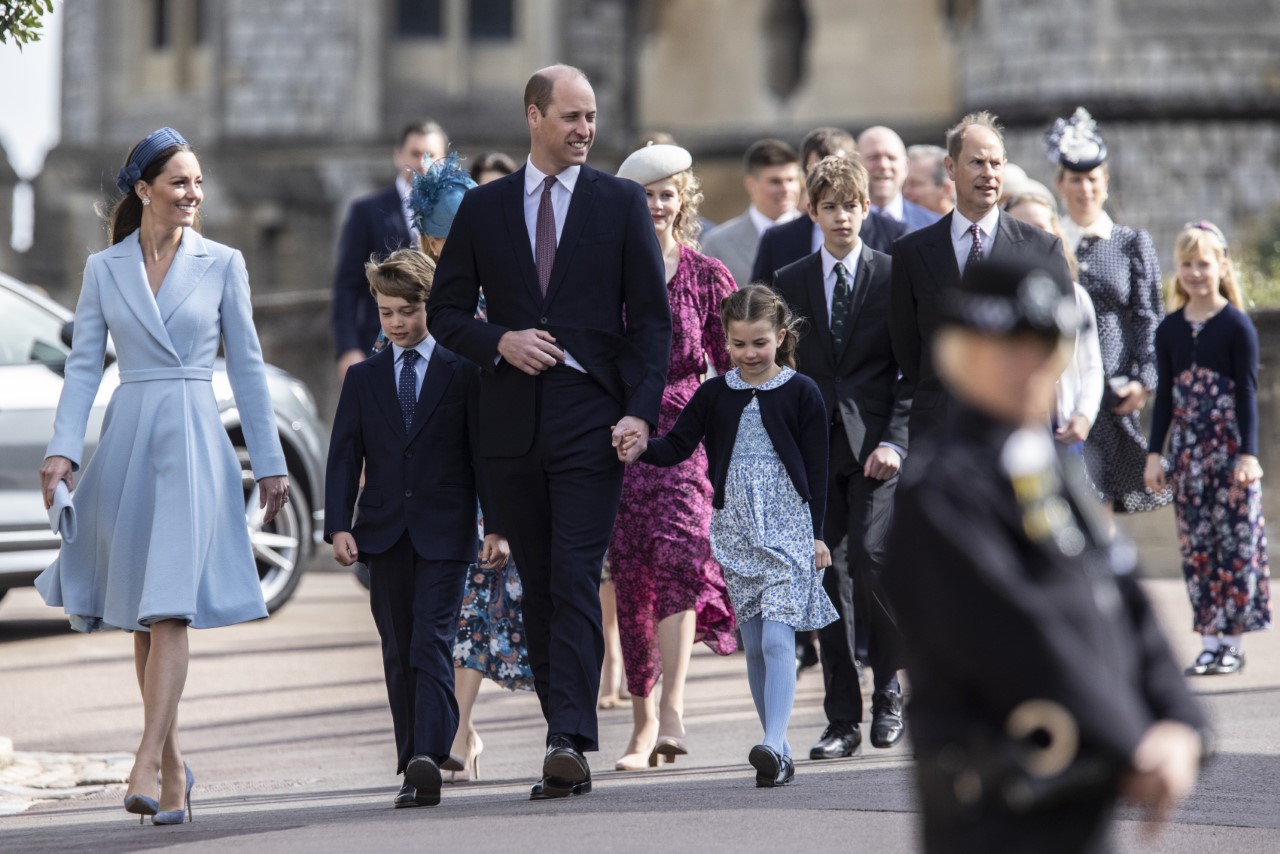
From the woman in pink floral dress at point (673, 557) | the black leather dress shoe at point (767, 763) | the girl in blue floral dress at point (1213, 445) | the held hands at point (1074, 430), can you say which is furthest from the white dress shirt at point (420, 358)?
the girl in blue floral dress at point (1213, 445)

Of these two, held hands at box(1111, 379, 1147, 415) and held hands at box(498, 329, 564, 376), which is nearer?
held hands at box(498, 329, 564, 376)

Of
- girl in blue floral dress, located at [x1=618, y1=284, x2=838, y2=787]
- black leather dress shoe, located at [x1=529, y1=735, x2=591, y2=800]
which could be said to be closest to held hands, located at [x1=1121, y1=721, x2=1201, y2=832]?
black leather dress shoe, located at [x1=529, y1=735, x2=591, y2=800]

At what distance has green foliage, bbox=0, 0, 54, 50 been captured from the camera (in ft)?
23.7

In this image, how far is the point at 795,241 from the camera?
8445 millimetres

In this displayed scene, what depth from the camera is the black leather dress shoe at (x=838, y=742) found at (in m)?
7.00

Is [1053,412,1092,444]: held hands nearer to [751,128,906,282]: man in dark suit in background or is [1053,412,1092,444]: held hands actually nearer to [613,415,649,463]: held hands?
[751,128,906,282]: man in dark suit in background

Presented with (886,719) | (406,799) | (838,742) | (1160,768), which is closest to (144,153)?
(406,799)

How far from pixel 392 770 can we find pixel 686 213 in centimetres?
217

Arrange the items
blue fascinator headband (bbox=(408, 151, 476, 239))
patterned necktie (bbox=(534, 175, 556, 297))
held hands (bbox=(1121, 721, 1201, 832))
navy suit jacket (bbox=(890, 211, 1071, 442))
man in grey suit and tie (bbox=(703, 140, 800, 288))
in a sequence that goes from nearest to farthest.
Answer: held hands (bbox=(1121, 721, 1201, 832)) < patterned necktie (bbox=(534, 175, 556, 297)) < navy suit jacket (bbox=(890, 211, 1071, 442)) < blue fascinator headband (bbox=(408, 151, 476, 239)) < man in grey suit and tie (bbox=(703, 140, 800, 288))

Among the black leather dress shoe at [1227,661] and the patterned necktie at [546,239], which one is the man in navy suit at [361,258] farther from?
the black leather dress shoe at [1227,661]

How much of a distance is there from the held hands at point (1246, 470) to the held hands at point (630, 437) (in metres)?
3.77

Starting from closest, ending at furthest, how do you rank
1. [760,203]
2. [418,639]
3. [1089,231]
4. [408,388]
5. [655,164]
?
1. [418,639]
2. [408,388]
3. [655,164]
4. [1089,231]
5. [760,203]

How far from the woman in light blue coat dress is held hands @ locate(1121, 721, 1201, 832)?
3586mm

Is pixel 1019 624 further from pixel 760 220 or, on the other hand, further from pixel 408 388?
pixel 760 220
